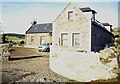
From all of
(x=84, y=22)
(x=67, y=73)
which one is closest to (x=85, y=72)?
(x=67, y=73)

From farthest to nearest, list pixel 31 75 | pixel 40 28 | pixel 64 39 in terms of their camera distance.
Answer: pixel 40 28 → pixel 64 39 → pixel 31 75

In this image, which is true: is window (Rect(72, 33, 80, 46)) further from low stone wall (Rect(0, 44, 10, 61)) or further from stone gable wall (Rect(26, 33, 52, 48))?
stone gable wall (Rect(26, 33, 52, 48))

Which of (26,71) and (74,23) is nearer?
(26,71)

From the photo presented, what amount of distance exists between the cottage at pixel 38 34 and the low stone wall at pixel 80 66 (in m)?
13.2

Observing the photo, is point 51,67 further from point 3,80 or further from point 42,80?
point 3,80

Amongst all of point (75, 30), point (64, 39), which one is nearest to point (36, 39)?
point (64, 39)

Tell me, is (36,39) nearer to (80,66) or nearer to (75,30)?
(75,30)

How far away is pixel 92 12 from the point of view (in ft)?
57.0

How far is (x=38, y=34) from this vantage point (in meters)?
25.8

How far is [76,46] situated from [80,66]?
6065 mm

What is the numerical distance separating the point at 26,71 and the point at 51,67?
1585mm

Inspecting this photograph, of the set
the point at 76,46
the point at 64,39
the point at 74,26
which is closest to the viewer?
the point at 76,46

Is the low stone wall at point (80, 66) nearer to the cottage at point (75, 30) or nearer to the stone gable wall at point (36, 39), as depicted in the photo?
the cottage at point (75, 30)

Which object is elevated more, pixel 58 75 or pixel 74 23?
pixel 74 23
